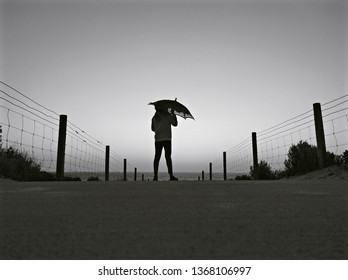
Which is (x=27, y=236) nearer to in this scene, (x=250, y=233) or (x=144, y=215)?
(x=144, y=215)

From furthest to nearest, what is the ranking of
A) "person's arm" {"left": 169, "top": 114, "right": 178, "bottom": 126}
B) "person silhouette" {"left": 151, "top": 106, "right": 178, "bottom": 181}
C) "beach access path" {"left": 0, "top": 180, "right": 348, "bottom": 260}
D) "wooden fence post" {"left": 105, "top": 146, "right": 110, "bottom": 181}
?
"wooden fence post" {"left": 105, "top": 146, "right": 110, "bottom": 181} → "person's arm" {"left": 169, "top": 114, "right": 178, "bottom": 126} → "person silhouette" {"left": 151, "top": 106, "right": 178, "bottom": 181} → "beach access path" {"left": 0, "top": 180, "right": 348, "bottom": 260}

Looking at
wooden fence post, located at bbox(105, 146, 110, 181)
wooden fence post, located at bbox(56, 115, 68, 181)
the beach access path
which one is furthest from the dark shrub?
the beach access path

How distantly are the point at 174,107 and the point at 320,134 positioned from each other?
299cm

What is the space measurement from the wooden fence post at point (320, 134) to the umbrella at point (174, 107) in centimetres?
255

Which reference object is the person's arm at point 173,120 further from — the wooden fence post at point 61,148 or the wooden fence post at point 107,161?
the wooden fence post at point 107,161

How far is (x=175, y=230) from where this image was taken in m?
1.32

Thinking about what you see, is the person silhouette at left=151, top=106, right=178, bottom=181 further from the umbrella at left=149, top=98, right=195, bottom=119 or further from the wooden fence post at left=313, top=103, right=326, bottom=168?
the wooden fence post at left=313, top=103, right=326, bottom=168

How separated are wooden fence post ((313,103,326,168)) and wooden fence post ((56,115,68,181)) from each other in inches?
213

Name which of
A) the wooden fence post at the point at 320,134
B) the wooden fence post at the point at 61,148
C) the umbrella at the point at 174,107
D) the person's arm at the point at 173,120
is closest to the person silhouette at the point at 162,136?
the person's arm at the point at 173,120

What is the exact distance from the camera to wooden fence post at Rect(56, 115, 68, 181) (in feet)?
25.7

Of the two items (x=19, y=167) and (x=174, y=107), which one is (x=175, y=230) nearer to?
(x=174, y=107)

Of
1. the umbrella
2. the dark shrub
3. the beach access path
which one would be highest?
the umbrella

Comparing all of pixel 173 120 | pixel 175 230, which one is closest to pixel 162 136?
pixel 173 120

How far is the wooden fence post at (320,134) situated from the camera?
713 centimetres
